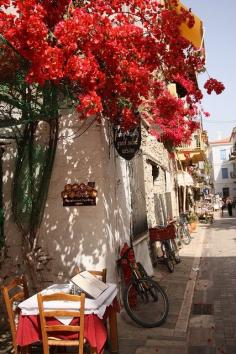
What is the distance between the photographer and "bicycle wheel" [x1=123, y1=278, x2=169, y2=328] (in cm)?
654

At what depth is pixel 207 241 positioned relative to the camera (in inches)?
694

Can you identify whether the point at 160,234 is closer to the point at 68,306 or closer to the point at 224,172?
the point at 68,306

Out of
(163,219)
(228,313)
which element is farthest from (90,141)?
(163,219)

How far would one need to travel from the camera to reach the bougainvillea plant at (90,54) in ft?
16.0

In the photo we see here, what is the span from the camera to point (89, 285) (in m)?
5.06

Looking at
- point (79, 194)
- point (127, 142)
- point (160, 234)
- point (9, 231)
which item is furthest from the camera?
point (160, 234)

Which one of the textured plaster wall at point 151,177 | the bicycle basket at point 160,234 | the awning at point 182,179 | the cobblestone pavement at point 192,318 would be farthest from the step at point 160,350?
the awning at point 182,179

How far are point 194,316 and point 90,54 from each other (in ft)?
16.2

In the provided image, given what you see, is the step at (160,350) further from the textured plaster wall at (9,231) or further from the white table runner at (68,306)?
the textured plaster wall at (9,231)

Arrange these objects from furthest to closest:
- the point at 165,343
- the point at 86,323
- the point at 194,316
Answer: the point at 194,316
the point at 165,343
the point at 86,323

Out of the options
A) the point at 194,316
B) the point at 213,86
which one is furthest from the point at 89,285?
the point at 213,86

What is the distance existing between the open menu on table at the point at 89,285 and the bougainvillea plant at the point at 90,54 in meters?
2.29

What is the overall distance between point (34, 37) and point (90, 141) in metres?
2.79

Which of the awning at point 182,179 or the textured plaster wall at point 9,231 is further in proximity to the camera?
the awning at point 182,179
